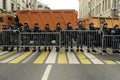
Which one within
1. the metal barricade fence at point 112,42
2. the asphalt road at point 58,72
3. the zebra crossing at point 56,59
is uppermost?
the metal barricade fence at point 112,42

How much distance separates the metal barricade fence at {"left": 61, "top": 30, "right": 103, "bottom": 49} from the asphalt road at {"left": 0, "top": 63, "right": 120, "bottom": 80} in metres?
5.89

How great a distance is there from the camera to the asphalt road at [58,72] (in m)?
10.3

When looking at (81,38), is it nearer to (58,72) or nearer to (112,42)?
(112,42)

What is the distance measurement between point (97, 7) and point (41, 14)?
35.7 m

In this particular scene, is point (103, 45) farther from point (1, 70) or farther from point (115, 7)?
point (115, 7)

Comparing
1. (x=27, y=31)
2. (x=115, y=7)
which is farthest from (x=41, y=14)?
(x=115, y=7)

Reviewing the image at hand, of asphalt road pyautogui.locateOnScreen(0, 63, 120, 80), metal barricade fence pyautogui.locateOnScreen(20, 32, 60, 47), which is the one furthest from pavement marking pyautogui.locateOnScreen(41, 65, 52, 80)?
metal barricade fence pyautogui.locateOnScreen(20, 32, 60, 47)

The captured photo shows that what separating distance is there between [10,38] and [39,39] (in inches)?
70.5

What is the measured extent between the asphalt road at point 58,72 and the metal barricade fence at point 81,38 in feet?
19.3

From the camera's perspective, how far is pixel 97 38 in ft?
62.5

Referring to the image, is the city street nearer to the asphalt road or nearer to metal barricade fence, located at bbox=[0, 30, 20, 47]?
the asphalt road

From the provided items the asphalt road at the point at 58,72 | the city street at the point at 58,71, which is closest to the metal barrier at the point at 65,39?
the city street at the point at 58,71

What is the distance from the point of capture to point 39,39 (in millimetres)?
19375

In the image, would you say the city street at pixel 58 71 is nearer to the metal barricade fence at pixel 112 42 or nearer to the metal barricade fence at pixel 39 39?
the metal barricade fence at pixel 112 42
